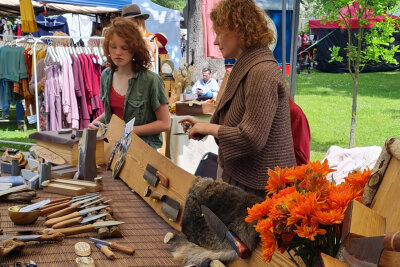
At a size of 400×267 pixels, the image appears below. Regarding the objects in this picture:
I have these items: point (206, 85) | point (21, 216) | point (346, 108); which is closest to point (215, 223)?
point (21, 216)

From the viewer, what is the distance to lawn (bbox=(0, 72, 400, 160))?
815 cm

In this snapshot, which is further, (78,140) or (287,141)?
(78,140)

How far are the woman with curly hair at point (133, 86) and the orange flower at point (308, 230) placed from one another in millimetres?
1983

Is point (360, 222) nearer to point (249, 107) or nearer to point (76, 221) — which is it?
point (249, 107)

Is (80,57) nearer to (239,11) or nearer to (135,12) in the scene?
(135,12)

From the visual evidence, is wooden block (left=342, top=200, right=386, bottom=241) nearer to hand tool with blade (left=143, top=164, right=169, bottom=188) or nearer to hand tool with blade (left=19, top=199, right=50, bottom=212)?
hand tool with blade (left=143, top=164, right=169, bottom=188)

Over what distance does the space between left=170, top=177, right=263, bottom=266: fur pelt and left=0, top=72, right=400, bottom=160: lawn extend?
544 cm

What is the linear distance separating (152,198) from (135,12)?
138 inches

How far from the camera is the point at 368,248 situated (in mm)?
835

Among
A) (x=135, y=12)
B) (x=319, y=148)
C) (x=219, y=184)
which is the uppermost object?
(x=135, y=12)

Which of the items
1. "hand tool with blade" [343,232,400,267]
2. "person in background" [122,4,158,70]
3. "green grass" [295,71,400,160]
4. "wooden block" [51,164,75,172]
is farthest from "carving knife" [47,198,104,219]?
"green grass" [295,71,400,160]

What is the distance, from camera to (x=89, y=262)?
1.47 metres

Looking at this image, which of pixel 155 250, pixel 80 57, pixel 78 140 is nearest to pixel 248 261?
pixel 155 250

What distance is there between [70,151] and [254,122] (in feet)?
4.52
